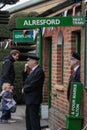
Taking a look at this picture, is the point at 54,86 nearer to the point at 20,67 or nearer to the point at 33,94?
the point at 33,94

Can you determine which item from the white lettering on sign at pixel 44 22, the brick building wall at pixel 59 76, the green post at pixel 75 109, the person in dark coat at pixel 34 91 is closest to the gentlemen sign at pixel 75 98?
the green post at pixel 75 109

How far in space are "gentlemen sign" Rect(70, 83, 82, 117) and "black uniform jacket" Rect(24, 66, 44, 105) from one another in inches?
57.8

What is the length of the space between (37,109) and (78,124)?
1.68 meters

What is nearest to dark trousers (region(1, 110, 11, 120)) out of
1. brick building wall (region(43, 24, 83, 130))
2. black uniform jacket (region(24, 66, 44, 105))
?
brick building wall (region(43, 24, 83, 130))

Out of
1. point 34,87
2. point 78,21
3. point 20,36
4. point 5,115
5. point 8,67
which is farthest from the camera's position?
point 20,36

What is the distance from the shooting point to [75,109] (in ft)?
31.5

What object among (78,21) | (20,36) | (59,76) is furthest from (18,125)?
(78,21)

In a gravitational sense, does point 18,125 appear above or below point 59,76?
below

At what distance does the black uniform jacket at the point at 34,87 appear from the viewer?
10.9 meters

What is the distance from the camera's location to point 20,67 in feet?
63.9

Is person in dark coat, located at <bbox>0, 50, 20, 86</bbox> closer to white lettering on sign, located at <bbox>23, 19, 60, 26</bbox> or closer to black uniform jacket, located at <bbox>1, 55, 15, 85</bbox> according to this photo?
black uniform jacket, located at <bbox>1, 55, 15, 85</bbox>

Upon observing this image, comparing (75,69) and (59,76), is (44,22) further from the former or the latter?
(59,76)

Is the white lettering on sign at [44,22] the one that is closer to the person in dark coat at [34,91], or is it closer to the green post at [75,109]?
the green post at [75,109]

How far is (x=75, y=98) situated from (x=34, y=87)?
1.52 metres
